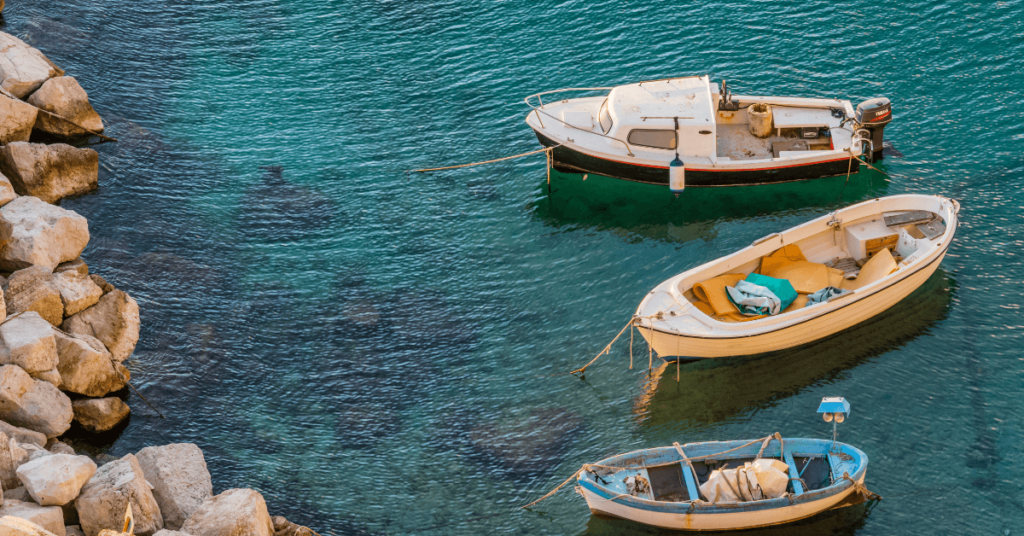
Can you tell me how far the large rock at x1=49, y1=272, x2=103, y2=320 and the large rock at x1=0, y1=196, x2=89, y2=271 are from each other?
44cm

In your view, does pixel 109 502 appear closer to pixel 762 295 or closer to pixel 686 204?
pixel 762 295

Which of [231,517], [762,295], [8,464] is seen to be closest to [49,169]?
[8,464]

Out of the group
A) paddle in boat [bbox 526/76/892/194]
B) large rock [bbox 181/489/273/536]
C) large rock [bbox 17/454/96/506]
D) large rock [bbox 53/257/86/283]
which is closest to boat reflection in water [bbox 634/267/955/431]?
paddle in boat [bbox 526/76/892/194]

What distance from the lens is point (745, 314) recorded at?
67.7ft

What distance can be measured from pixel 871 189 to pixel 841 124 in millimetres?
2137

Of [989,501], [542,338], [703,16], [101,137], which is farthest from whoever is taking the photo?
[703,16]

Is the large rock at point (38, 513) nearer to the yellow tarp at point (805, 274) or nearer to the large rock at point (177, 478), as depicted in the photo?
the large rock at point (177, 478)

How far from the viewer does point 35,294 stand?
1948 centimetres

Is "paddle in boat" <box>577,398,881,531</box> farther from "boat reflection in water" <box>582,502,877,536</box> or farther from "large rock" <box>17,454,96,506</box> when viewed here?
"large rock" <box>17,454,96,506</box>

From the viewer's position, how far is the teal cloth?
20531 mm

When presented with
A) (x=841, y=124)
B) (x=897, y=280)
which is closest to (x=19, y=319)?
(x=897, y=280)

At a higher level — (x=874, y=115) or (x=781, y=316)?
(x=874, y=115)

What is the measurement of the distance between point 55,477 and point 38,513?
0.65m

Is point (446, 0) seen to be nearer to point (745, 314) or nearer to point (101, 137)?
point (101, 137)
